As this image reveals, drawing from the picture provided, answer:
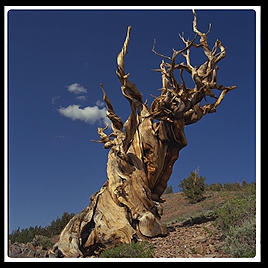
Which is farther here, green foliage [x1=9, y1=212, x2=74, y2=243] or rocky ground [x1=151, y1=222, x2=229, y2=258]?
green foliage [x1=9, y1=212, x2=74, y2=243]

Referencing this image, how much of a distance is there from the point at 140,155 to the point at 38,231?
712 centimetres

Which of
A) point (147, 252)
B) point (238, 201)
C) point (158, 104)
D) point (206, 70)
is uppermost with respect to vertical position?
point (206, 70)

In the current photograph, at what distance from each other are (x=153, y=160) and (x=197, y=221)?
7.05ft

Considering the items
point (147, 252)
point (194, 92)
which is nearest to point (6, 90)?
point (147, 252)

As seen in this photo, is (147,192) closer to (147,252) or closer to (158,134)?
(158,134)

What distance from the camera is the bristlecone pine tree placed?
8180 millimetres

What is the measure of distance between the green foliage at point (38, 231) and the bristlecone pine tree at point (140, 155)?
189 inches

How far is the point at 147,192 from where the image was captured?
342 inches

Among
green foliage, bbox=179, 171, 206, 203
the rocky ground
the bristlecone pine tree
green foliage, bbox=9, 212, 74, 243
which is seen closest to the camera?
the rocky ground

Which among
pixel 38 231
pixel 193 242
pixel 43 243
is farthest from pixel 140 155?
pixel 38 231

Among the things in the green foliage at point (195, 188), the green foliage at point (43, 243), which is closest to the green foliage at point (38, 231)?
the green foliage at point (43, 243)

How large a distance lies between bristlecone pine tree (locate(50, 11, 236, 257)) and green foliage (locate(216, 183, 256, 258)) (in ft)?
4.32

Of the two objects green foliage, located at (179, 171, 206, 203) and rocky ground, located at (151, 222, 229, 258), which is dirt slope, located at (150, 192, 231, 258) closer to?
rocky ground, located at (151, 222, 229, 258)

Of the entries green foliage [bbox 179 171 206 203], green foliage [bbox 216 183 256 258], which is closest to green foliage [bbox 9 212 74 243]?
green foliage [bbox 179 171 206 203]
